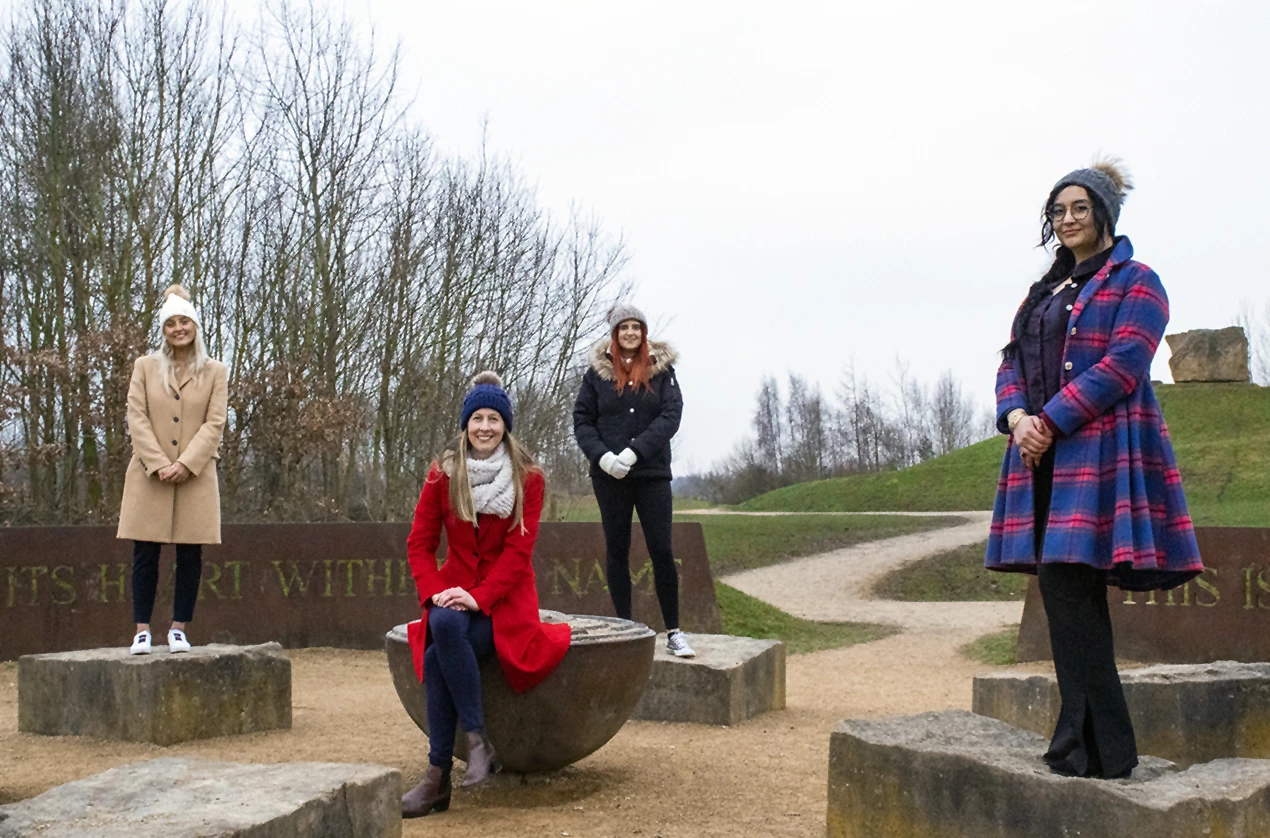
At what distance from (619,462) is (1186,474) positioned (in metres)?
20.8

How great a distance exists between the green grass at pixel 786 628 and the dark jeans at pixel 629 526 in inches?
179

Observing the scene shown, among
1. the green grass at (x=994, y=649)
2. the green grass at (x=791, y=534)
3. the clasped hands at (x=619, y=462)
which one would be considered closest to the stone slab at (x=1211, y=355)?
the green grass at (x=791, y=534)

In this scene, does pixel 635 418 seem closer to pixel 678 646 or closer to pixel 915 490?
pixel 678 646

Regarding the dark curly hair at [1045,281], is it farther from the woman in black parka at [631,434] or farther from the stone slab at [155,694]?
the stone slab at [155,694]

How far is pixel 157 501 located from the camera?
240 inches

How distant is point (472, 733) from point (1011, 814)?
5.95 ft

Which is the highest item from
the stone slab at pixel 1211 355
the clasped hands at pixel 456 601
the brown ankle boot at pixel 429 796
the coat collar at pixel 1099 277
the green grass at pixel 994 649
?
the stone slab at pixel 1211 355

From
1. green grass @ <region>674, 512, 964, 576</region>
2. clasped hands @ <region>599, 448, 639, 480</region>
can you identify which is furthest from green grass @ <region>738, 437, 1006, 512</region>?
clasped hands @ <region>599, 448, 639, 480</region>

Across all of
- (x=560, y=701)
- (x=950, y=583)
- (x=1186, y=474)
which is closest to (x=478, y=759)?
(x=560, y=701)

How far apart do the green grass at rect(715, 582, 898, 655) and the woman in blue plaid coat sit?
288 inches

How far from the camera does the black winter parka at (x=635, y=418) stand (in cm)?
621

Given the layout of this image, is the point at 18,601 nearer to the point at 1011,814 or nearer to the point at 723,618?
the point at 723,618

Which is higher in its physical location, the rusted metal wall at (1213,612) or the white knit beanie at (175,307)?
the white knit beanie at (175,307)

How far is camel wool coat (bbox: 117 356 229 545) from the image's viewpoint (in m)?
6.06
